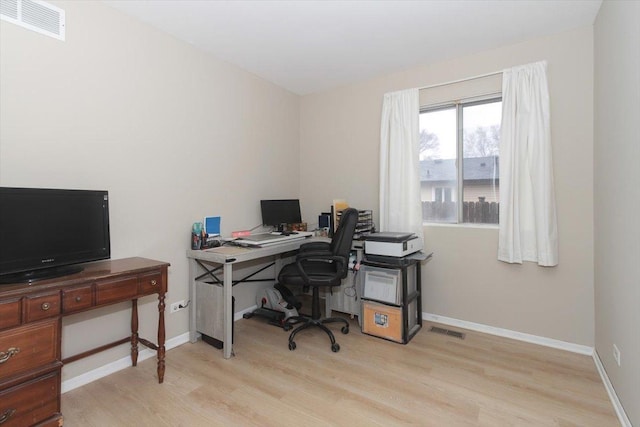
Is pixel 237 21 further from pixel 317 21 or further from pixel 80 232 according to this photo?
pixel 80 232

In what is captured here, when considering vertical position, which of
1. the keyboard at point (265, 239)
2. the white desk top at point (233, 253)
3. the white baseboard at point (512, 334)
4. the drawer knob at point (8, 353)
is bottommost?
the white baseboard at point (512, 334)

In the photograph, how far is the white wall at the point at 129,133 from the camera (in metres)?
1.88

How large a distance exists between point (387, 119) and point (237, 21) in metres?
1.71

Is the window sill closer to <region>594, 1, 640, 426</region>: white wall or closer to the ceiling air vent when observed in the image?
<region>594, 1, 640, 426</region>: white wall

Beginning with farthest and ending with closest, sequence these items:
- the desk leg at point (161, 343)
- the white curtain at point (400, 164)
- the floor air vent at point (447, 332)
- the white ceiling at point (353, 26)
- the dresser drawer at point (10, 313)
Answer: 1. the white curtain at point (400, 164)
2. the floor air vent at point (447, 332)
3. the white ceiling at point (353, 26)
4. the desk leg at point (161, 343)
5. the dresser drawer at point (10, 313)

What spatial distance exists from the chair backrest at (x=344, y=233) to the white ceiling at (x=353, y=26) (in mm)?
1504

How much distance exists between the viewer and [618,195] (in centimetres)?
187

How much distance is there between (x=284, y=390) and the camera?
205 cm

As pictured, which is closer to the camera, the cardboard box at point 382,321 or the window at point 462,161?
the cardboard box at point 382,321

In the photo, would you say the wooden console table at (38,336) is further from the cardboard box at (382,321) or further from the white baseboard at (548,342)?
the white baseboard at (548,342)

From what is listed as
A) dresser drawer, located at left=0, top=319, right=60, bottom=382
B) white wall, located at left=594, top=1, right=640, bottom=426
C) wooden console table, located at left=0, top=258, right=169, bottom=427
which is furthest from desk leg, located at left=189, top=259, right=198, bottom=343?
white wall, located at left=594, top=1, right=640, bottom=426

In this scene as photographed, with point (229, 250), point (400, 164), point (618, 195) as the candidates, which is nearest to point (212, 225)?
point (229, 250)

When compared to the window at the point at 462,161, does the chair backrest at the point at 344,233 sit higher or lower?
lower

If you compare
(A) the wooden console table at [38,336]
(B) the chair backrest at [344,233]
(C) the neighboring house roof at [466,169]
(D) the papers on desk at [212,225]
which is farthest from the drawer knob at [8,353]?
(C) the neighboring house roof at [466,169]
